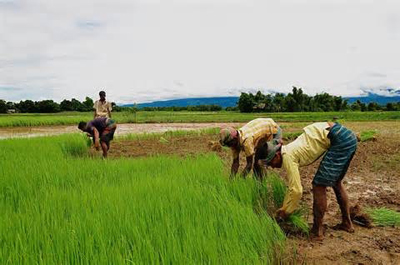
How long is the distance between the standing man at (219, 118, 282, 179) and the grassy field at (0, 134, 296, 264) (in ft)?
1.08

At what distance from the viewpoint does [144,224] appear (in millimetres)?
2504

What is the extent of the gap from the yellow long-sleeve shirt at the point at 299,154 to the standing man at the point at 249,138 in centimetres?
57

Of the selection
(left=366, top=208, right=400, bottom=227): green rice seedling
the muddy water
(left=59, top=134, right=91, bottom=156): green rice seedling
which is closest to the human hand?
(left=366, top=208, right=400, bottom=227): green rice seedling

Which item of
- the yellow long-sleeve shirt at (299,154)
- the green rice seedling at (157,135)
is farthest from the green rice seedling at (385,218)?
the green rice seedling at (157,135)

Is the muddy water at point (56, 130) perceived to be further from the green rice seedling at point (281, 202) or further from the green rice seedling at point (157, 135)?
the green rice seedling at point (281, 202)

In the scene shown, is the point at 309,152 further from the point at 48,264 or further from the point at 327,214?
the point at 48,264

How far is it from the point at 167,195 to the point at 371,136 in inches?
311

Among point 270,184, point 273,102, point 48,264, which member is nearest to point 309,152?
point 270,184

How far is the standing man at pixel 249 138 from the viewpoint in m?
3.96

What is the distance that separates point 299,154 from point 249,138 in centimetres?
93

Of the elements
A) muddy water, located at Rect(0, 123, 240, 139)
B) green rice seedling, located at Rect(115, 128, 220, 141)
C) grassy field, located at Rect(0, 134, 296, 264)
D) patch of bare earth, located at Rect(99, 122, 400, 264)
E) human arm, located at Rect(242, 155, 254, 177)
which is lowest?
patch of bare earth, located at Rect(99, 122, 400, 264)

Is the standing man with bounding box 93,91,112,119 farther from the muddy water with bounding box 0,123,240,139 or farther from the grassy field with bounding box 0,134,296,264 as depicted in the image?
the muddy water with bounding box 0,123,240,139

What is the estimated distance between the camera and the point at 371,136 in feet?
31.0

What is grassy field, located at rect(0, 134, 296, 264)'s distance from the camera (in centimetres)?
213
